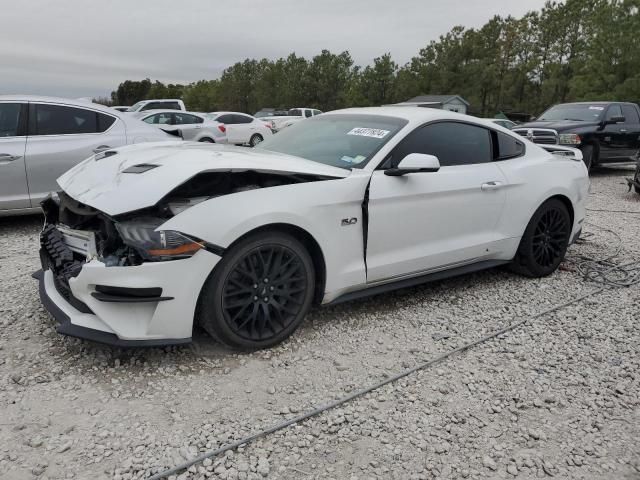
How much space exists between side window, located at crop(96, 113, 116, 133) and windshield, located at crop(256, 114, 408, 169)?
2836 millimetres

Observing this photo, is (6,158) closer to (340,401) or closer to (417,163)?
(417,163)

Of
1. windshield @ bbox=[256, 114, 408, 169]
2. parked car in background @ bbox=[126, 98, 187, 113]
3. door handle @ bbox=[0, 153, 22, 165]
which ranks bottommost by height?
door handle @ bbox=[0, 153, 22, 165]

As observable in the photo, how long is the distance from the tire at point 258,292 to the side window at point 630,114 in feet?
38.3

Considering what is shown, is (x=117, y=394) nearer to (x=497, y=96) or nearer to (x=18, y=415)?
(x=18, y=415)

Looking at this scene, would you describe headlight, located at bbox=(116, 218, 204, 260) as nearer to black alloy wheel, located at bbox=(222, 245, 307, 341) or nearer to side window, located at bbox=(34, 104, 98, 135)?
black alloy wheel, located at bbox=(222, 245, 307, 341)

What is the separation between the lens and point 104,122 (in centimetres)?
634

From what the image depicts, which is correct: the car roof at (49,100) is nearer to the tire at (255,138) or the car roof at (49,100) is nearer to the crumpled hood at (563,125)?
the crumpled hood at (563,125)

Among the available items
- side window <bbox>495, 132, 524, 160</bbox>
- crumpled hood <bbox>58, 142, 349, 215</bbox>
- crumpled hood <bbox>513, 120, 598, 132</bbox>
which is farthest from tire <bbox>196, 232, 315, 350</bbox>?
crumpled hood <bbox>513, 120, 598, 132</bbox>

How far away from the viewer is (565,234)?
4.90 metres

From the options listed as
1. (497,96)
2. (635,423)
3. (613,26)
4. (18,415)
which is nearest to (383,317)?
(635,423)

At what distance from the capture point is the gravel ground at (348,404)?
91.7 inches

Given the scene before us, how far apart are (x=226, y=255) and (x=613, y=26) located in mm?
38393

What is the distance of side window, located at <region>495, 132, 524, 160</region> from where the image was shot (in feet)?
14.6

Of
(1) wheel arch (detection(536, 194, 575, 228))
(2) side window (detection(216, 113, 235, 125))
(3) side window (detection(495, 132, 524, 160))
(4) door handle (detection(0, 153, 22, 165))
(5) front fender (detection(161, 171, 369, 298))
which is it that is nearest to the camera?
(5) front fender (detection(161, 171, 369, 298))
